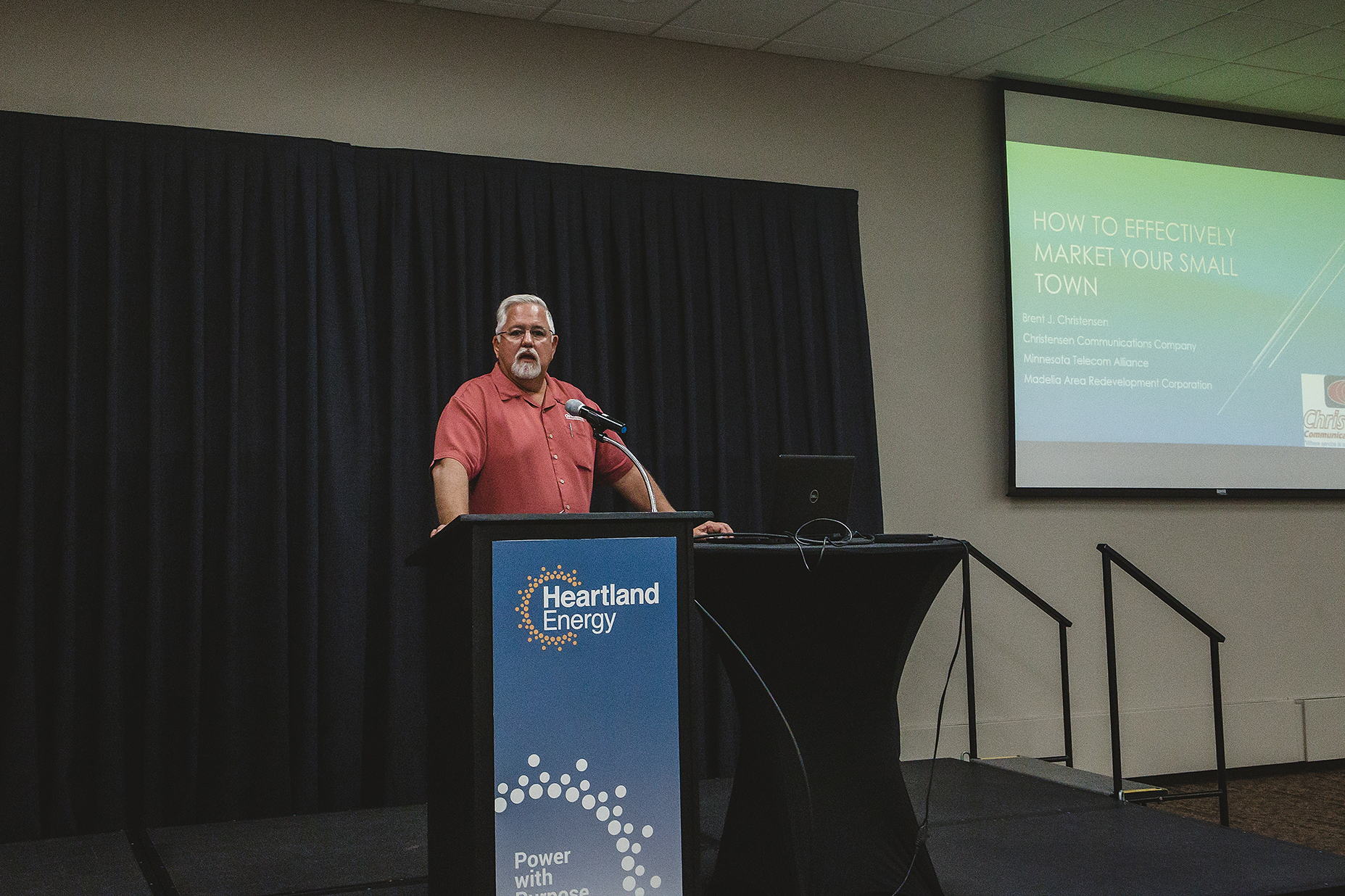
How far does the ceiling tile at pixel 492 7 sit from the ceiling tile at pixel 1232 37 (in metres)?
2.75

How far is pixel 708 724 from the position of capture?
4.68 metres

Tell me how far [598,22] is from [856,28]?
109 cm

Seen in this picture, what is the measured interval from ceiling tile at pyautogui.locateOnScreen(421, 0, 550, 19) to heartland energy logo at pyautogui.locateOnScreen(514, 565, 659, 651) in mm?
3202

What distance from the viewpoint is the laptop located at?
263 centimetres

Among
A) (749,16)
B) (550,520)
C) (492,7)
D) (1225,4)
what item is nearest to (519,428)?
(550,520)

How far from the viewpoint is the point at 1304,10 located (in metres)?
4.76

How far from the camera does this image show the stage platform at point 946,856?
2.89 meters

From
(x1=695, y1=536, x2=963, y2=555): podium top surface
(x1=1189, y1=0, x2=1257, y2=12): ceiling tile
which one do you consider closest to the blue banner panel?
(x1=695, y1=536, x2=963, y2=555): podium top surface

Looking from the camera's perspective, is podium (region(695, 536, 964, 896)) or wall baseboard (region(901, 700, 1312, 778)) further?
wall baseboard (region(901, 700, 1312, 778))

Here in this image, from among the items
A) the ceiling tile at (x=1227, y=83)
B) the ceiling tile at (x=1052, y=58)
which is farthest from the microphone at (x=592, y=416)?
the ceiling tile at (x=1227, y=83)

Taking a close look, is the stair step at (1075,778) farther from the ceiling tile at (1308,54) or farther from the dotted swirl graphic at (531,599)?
the ceiling tile at (1308,54)

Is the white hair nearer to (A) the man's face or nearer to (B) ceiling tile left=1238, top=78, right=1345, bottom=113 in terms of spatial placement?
(A) the man's face

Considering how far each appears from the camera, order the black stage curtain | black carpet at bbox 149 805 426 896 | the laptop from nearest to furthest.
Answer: the laptop → black carpet at bbox 149 805 426 896 → the black stage curtain

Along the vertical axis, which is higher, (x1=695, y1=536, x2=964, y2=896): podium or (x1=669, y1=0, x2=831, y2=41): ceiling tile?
(x1=669, y1=0, x2=831, y2=41): ceiling tile
